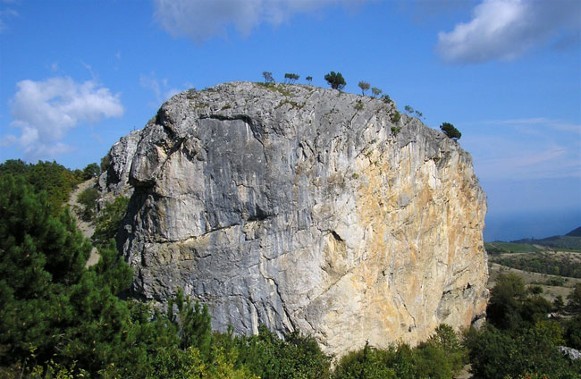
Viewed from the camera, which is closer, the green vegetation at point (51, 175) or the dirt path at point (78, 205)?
the dirt path at point (78, 205)

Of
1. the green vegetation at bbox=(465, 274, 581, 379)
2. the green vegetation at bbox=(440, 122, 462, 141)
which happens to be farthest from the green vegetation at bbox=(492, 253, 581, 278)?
the green vegetation at bbox=(440, 122, 462, 141)

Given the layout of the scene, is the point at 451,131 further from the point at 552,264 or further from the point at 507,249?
the point at 507,249

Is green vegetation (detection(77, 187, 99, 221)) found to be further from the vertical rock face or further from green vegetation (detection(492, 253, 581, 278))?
green vegetation (detection(492, 253, 581, 278))

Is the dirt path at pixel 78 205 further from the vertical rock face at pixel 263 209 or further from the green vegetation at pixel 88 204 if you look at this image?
the vertical rock face at pixel 263 209

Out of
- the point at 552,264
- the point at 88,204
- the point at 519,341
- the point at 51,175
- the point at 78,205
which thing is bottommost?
the point at 519,341

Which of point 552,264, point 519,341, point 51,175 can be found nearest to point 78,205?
point 51,175

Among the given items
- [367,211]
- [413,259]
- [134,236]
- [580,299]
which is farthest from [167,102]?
[580,299]

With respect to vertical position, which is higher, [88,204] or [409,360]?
[88,204]

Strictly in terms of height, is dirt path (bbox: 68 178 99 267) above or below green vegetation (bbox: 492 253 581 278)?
above

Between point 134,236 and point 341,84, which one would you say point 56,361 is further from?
point 341,84

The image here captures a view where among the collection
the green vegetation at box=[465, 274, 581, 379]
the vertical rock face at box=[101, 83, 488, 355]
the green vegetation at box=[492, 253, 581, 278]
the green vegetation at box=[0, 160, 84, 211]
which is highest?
the green vegetation at box=[0, 160, 84, 211]

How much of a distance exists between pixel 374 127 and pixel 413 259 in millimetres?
10084

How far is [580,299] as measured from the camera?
5266 centimetres

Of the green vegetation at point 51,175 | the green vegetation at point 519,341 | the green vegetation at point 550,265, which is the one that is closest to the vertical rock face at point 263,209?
the green vegetation at point 519,341
